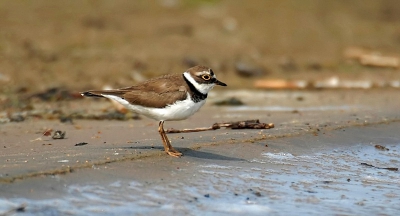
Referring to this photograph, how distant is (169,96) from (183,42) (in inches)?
421

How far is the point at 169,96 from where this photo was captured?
7.02m

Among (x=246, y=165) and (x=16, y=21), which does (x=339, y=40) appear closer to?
(x=16, y=21)

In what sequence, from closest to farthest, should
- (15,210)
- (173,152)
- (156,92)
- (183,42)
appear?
(15,210), (173,152), (156,92), (183,42)

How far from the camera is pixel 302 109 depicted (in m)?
11.5

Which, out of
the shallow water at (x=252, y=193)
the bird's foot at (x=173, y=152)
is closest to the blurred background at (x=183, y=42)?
the bird's foot at (x=173, y=152)

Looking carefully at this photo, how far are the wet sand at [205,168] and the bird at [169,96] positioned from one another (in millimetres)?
377

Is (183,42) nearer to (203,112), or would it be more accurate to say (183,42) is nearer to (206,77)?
(203,112)

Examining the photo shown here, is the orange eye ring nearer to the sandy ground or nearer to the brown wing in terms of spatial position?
the brown wing

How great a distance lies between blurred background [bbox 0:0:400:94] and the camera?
50.1 ft

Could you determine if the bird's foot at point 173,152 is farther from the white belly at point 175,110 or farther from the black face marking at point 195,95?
the black face marking at point 195,95

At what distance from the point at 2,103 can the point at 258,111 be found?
13.5 ft

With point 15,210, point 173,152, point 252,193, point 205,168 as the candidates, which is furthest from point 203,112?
point 15,210

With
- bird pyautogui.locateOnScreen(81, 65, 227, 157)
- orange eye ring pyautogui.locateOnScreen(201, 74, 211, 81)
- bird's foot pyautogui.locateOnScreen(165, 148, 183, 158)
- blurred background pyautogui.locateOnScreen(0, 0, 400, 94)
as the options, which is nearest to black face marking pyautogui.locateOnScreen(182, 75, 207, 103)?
bird pyautogui.locateOnScreen(81, 65, 227, 157)

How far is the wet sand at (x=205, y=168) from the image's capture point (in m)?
5.59
